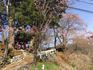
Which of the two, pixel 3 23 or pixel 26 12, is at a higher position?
pixel 26 12

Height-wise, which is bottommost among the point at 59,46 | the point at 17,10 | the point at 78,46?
the point at 59,46

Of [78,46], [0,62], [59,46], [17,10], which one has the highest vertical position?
[17,10]

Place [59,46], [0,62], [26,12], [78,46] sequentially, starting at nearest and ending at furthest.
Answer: [0,62] → [26,12] → [78,46] → [59,46]

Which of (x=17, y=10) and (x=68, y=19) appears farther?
(x=68, y=19)

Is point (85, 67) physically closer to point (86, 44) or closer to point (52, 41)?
point (86, 44)

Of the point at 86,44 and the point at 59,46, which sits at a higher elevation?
the point at 86,44

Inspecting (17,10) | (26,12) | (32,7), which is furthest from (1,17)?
(32,7)

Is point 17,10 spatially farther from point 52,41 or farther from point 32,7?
point 52,41

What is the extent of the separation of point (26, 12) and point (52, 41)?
10.1 metres

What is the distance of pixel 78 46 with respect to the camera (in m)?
13.7

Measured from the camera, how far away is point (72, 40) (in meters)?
15.0

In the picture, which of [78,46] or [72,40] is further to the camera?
[72,40]

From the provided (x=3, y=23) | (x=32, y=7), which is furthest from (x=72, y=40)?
(x=3, y=23)

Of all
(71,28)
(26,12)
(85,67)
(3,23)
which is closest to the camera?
(85,67)
